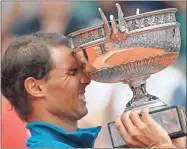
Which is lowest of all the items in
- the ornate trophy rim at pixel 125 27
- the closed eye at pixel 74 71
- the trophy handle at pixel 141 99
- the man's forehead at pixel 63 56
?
the trophy handle at pixel 141 99

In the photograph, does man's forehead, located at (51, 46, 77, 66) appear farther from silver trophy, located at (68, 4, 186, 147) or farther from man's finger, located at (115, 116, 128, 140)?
man's finger, located at (115, 116, 128, 140)

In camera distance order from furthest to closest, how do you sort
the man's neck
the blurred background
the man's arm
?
the blurred background → the man's neck → the man's arm

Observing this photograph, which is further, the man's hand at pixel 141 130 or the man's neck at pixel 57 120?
the man's neck at pixel 57 120

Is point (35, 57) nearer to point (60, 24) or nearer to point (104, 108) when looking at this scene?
point (104, 108)

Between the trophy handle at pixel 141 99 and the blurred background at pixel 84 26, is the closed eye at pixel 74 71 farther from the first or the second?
the blurred background at pixel 84 26

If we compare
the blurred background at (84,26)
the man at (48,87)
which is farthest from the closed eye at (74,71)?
the blurred background at (84,26)

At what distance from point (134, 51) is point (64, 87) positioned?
130mm

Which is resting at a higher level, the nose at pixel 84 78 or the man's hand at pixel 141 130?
the nose at pixel 84 78

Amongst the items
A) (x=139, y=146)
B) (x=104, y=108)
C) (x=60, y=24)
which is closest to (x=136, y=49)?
(x=139, y=146)

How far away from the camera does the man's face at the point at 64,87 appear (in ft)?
2.48

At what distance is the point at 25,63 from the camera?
75 cm

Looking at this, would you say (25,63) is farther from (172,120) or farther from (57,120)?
(172,120)

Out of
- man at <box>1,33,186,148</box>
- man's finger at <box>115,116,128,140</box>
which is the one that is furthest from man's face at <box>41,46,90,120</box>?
man's finger at <box>115,116,128,140</box>

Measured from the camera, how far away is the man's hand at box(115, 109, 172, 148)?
2.17ft
